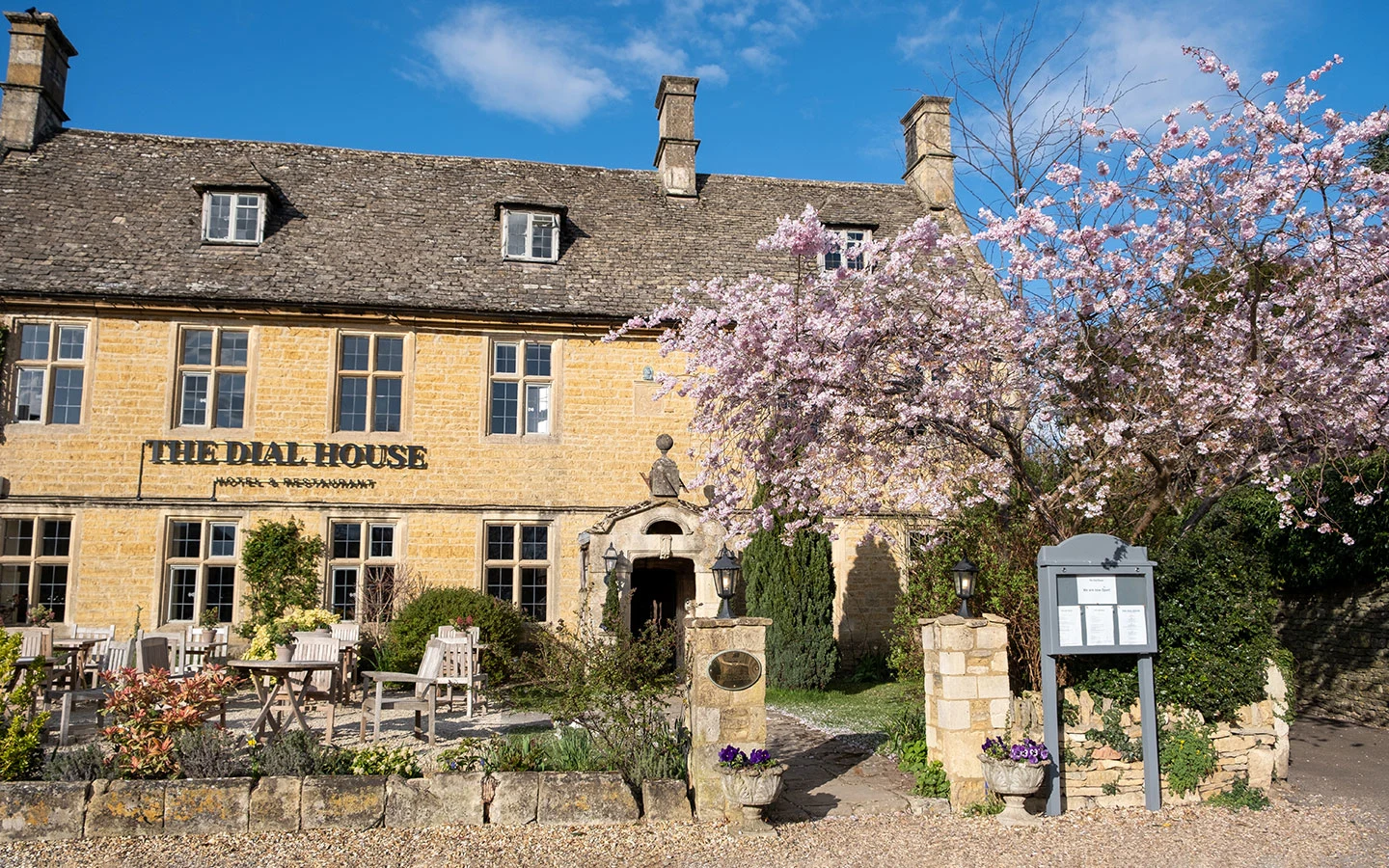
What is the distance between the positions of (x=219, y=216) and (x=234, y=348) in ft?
7.52

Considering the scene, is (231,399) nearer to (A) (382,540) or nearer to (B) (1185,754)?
(A) (382,540)

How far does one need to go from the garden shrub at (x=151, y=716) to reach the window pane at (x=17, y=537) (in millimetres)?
8685

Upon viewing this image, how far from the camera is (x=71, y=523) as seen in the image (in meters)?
14.6

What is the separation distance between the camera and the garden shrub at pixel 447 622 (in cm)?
1387

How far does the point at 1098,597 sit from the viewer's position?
25.4ft

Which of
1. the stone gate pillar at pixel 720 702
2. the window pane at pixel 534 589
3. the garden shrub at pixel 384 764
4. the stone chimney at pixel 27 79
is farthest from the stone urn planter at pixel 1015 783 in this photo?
the stone chimney at pixel 27 79

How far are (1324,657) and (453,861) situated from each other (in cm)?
1132

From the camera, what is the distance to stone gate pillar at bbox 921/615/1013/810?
7629 millimetres

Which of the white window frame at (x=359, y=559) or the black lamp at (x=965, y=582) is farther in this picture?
the white window frame at (x=359, y=559)

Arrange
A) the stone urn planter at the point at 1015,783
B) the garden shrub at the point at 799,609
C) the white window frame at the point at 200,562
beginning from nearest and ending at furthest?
the stone urn planter at the point at 1015,783, the garden shrub at the point at 799,609, the white window frame at the point at 200,562

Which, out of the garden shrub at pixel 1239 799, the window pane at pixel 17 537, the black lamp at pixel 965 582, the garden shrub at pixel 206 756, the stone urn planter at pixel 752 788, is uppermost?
the window pane at pixel 17 537

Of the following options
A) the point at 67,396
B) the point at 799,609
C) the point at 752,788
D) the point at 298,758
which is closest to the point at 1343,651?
the point at 799,609

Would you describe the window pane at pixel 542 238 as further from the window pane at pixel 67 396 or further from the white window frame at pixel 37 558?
the white window frame at pixel 37 558

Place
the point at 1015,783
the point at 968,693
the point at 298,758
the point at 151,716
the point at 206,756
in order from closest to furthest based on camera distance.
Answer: the point at 206,756
the point at 298,758
the point at 151,716
the point at 1015,783
the point at 968,693
